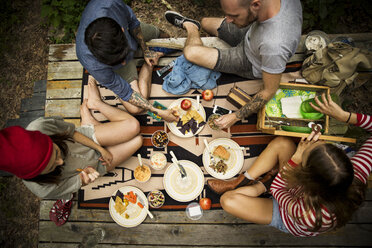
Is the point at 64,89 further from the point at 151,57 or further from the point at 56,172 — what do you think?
the point at 56,172

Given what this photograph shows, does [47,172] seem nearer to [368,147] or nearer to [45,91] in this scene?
[45,91]

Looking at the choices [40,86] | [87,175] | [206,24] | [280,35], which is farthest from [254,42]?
[40,86]

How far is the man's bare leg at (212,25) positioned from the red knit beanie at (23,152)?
2803mm

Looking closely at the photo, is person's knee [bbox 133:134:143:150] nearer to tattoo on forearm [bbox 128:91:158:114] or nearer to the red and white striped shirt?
tattoo on forearm [bbox 128:91:158:114]

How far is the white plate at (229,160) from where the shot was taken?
2.82 m

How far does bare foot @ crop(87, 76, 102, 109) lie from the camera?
310cm

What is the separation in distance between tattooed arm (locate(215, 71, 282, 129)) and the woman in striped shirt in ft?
1.80

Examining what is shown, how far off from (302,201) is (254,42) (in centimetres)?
174

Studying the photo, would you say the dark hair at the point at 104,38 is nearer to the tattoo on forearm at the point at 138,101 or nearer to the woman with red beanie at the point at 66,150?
the tattoo on forearm at the point at 138,101

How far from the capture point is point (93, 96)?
3.16 metres

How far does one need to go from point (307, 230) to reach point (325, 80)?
1821 mm

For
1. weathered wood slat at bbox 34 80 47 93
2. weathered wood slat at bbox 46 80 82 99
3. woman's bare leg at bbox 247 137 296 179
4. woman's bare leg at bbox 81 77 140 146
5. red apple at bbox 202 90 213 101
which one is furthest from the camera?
weathered wood slat at bbox 34 80 47 93

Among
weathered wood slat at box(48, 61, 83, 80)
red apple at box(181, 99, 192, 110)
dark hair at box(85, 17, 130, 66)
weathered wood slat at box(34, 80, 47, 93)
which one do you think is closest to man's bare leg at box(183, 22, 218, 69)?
red apple at box(181, 99, 192, 110)

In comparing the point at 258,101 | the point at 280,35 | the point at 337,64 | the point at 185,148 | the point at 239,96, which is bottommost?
the point at 185,148
